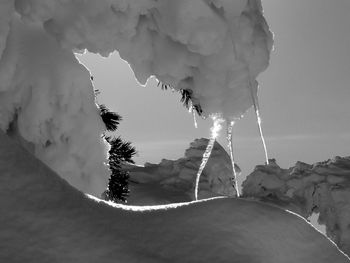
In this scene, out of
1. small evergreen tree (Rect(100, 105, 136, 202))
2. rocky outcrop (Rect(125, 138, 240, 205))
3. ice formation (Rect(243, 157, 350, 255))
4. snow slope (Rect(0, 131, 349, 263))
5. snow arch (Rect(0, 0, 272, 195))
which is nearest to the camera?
snow slope (Rect(0, 131, 349, 263))

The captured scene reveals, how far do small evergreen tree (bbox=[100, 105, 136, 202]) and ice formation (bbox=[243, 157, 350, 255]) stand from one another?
→ 11747 millimetres

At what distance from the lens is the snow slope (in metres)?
2.30

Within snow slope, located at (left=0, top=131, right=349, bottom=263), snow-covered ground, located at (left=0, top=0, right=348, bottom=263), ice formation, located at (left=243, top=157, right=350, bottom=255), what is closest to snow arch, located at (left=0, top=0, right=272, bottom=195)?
snow-covered ground, located at (left=0, top=0, right=348, bottom=263)

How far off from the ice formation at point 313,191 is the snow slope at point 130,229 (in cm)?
1993

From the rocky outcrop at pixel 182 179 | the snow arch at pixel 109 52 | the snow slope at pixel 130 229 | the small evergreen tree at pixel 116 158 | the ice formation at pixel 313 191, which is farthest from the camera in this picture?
the rocky outcrop at pixel 182 179

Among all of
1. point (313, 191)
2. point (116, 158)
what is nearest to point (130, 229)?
point (116, 158)

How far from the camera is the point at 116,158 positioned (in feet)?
38.9

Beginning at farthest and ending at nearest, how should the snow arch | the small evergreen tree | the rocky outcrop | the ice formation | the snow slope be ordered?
the rocky outcrop < the ice formation < the small evergreen tree < the snow arch < the snow slope

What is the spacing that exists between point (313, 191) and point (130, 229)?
21.8m

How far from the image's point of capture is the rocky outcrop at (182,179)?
23.4m

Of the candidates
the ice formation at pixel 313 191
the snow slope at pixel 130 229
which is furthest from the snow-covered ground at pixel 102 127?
the ice formation at pixel 313 191

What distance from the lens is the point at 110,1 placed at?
229 inches

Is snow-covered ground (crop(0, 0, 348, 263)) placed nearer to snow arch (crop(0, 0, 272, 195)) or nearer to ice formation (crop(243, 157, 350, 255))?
snow arch (crop(0, 0, 272, 195))

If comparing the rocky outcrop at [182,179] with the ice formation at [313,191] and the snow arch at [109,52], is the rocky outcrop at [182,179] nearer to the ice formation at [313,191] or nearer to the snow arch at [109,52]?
the ice formation at [313,191]
